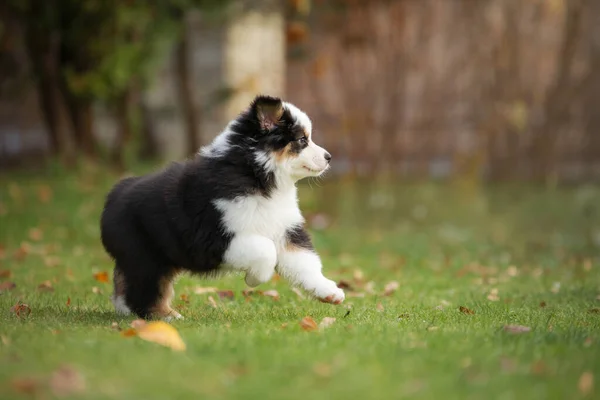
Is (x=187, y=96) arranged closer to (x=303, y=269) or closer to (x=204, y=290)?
(x=204, y=290)

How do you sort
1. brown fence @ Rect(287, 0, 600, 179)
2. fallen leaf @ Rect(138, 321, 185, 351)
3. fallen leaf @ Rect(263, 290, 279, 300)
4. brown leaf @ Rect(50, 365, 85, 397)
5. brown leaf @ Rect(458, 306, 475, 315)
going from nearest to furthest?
brown leaf @ Rect(50, 365, 85, 397) → fallen leaf @ Rect(138, 321, 185, 351) → brown leaf @ Rect(458, 306, 475, 315) → fallen leaf @ Rect(263, 290, 279, 300) → brown fence @ Rect(287, 0, 600, 179)

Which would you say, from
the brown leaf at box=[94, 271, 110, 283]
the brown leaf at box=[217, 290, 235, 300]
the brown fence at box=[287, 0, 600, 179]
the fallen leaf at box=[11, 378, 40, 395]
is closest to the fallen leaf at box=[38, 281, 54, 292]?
the brown leaf at box=[94, 271, 110, 283]

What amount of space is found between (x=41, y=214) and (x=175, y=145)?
6.66m

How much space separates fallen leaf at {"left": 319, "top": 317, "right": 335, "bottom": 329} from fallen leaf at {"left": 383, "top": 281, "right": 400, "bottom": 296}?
1.84 m

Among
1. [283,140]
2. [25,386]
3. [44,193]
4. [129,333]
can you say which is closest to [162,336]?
[129,333]

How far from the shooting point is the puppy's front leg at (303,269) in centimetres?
525

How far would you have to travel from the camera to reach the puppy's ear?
17.0 ft

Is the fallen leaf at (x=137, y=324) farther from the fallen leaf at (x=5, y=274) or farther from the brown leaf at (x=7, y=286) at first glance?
the fallen leaf at (x=5, y=274)

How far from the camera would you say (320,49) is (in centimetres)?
1742

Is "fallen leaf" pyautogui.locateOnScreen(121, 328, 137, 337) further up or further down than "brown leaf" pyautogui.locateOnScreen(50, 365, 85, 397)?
further down

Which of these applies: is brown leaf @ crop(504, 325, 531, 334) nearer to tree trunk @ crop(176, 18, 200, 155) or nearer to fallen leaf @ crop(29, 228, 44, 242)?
fallen leaf @ crop(29, 228, 44, 242)

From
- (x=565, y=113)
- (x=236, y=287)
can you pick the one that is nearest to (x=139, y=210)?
(x=236, y=287)

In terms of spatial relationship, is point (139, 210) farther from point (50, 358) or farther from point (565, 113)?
point (565, 113)

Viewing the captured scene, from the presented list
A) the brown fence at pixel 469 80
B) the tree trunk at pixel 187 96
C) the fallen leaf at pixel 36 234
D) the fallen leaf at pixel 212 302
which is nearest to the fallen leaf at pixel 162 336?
the fallen leaf at pixel 212 302
